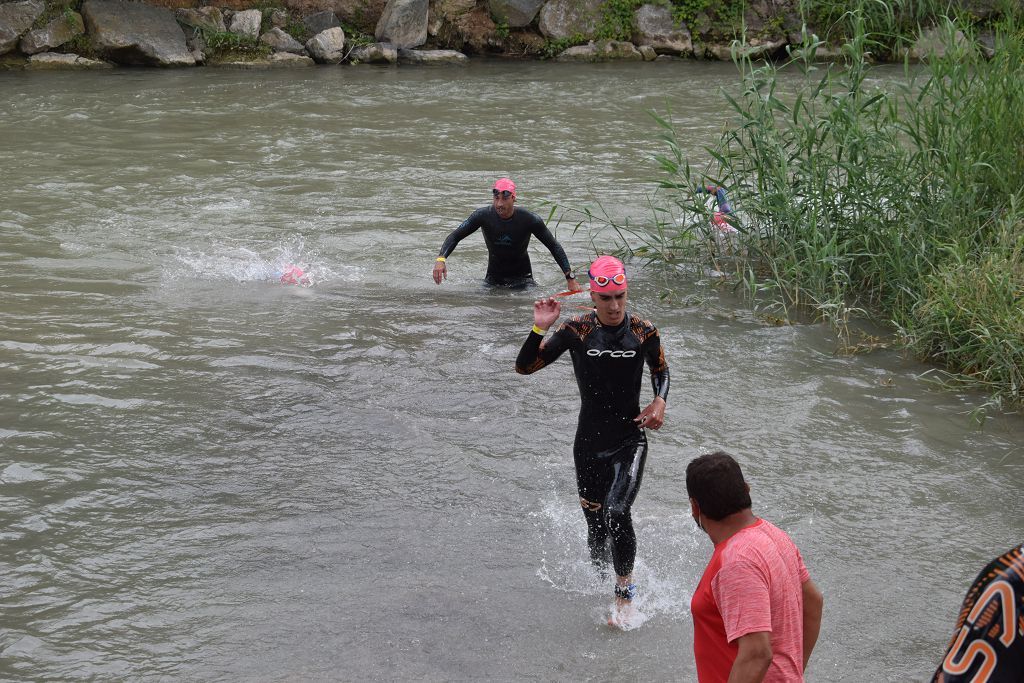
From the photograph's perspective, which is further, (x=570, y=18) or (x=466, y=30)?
(x=466, y=30)

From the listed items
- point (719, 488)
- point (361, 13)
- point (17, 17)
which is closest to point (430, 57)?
point (361, 13)

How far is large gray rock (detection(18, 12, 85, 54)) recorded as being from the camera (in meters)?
21.4

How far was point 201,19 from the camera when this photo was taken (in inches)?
891

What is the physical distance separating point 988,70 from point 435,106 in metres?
11.8

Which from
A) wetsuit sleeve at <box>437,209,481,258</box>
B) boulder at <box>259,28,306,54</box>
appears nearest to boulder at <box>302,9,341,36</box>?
boulder at <box>259,28,306,54</box>

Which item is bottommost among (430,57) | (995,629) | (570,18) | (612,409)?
(612,409)

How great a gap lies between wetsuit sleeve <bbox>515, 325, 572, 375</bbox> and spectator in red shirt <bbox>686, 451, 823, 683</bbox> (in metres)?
2.17

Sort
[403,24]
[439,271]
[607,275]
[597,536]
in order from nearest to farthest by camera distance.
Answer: [607,275] → [597,536] → [439,271] → [403,24]

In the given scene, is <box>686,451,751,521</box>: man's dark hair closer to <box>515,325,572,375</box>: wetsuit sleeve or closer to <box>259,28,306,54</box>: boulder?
<box>515,325,572,375</box>: wetsuit sleeve

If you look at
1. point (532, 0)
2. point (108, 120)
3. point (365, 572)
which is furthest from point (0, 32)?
point (365, 572)

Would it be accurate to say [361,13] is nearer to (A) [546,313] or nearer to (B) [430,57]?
(B) [430,57]

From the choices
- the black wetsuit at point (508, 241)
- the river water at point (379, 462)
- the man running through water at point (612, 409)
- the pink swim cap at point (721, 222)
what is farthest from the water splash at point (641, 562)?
the pink swim cap at point (721, 222)

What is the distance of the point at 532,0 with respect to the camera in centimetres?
2327

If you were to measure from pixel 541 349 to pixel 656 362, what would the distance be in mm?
616
